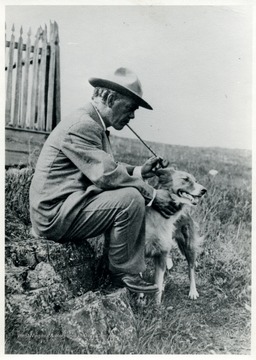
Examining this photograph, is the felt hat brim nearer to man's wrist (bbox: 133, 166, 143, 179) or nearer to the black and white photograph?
the black and white photograph

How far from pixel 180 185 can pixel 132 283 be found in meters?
1.15

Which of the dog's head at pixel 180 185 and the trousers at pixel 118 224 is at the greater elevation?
the dog's head at pixel 180 185

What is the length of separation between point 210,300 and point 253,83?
238cm

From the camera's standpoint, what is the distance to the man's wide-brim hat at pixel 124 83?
4.70 meters

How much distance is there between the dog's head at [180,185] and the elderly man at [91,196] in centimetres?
28

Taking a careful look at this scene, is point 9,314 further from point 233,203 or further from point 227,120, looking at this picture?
point 227,120

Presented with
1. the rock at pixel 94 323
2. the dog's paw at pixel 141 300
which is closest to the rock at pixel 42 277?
the rock at pixel 94 323

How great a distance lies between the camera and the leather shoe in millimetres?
4480

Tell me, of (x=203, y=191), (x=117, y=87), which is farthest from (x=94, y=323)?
(x=117, y=87)

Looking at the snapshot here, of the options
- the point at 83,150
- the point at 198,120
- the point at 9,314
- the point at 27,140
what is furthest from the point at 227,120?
the point at 9,314

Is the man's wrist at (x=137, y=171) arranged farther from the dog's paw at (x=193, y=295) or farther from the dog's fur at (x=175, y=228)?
the dog's paw at (x=193, y=295)

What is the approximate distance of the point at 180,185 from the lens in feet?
16.2

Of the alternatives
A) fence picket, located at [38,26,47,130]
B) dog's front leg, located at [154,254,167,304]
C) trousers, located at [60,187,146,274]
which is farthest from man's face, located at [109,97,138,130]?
dog's front leg, located at [154,254,167,304]

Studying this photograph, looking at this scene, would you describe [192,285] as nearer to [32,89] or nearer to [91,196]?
[91,196]
